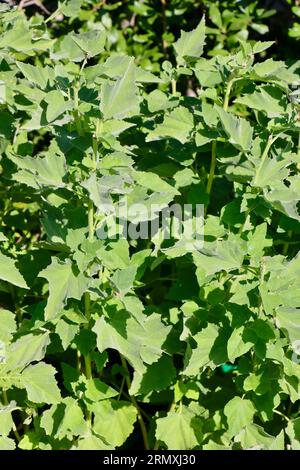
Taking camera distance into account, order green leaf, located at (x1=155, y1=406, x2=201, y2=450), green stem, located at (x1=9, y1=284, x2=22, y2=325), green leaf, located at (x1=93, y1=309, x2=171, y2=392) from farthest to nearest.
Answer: green stem, located at (x1=9, y1=284, x2=22, y2=325), green leaf, located at (x1=155, y1=406, x2=201, y2=450), green leaf, located at (x1=93, y1=309, x2=171, y2=392)

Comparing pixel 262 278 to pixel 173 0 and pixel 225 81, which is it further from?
pixel 173 0

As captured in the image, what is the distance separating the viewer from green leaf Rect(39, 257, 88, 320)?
192cm

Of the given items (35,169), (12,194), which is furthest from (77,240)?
(12,194)

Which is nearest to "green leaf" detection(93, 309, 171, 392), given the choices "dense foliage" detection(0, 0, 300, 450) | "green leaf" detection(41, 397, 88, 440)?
"dense foliage" detection(0, 0, 300, 450)

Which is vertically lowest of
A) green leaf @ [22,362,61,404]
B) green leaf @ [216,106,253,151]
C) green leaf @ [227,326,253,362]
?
green leaf @ [22,362,61,404]

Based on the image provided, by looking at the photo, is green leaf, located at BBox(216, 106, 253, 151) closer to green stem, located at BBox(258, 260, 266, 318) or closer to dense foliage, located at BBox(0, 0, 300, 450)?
dense foliage, located at BBox(0, 0, 300, 450)

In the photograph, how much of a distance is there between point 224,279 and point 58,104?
0.72 meters

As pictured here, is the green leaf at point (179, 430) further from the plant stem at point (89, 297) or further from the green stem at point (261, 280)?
the green stem at point (261, 280)

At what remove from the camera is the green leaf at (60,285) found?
1.92 meters

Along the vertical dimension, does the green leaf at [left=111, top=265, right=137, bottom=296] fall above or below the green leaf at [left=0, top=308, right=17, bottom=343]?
above

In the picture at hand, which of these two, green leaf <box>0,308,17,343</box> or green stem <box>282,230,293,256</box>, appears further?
green stem <box>282,230,293,256</box>

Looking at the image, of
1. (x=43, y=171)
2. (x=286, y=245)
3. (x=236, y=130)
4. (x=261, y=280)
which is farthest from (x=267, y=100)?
(x=43, y=171)

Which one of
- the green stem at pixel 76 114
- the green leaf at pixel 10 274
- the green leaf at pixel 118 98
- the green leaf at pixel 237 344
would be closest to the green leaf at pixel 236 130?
the green leaf at pixel 118 98

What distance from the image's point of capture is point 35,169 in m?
2.03
